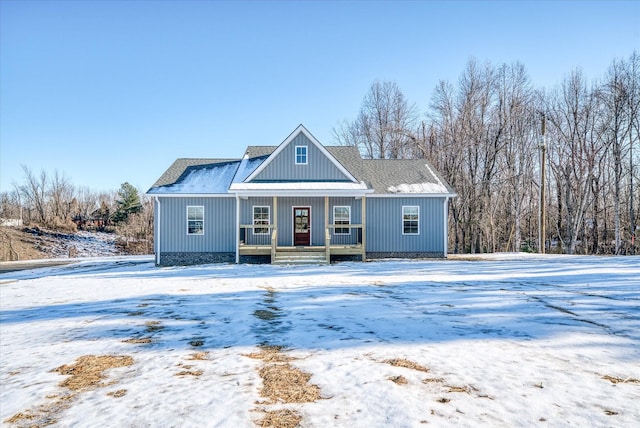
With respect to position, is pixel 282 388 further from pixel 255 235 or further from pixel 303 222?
pixel 303 222

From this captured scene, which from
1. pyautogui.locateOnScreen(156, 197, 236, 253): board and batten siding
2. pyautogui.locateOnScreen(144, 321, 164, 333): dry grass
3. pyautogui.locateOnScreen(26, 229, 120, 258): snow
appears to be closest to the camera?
pyautogui.locateOnScreen(144, 321, 164, 333): dry grass

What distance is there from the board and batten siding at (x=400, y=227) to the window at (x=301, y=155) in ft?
11.2

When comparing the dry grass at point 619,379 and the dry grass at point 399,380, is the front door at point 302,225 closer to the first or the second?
the dry grass at point 399,380

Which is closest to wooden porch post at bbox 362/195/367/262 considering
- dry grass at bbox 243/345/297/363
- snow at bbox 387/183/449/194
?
snow at bbox 387/183/449/194

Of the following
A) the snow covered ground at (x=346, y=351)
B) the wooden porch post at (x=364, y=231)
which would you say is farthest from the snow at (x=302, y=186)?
the snow covered ground at (x=346, y=351)

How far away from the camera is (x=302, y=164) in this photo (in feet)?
56.0

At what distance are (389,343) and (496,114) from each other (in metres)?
26.4

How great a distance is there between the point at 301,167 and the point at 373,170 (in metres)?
4.22

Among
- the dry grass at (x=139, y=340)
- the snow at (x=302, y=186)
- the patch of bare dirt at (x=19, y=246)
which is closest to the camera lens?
the dry grass at (x=139, y=340)

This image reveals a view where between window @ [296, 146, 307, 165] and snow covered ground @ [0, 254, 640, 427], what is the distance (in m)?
8.52

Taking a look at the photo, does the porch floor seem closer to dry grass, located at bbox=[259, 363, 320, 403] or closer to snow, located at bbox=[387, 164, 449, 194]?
snow, located at bbox=[387, 164, 449, 194]

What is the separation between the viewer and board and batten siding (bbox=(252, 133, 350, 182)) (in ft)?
55.7

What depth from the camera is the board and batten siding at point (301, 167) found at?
55.7 ft

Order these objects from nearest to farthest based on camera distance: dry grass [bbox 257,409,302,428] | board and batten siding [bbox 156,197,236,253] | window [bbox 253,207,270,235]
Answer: dry grass [bbox 257,409,302,428] < board and batten siding [bbox 156,197,236,253] < window [bbox 253,207,270,235]
